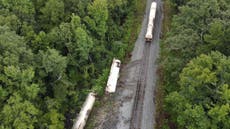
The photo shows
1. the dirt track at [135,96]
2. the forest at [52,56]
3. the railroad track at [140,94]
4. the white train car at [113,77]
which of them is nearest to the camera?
the forest at [52,56]

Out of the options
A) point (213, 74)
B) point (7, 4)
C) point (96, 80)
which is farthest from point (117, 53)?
point (213, 74)

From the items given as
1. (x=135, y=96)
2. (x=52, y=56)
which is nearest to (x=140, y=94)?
(x=135, y=96)

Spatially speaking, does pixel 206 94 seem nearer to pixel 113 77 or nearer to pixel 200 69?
pixel 200 69

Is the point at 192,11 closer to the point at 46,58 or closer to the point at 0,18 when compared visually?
the point at 46,58

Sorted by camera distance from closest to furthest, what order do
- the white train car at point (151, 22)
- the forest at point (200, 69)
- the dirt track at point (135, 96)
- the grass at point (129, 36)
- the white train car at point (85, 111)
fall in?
the forest at point (200, 69), the white train car at point (85, 111), the dirt track at point (135, 96), the grass at point (129, 36), the white train car at point (151, 22)

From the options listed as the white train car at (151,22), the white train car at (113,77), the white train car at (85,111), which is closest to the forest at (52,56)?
the white train car at (85,111)

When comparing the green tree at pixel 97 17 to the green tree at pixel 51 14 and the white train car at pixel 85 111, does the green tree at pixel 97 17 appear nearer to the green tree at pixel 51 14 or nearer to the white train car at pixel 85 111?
the green tree at pixel 51 14
